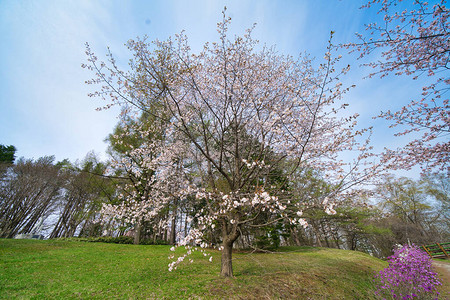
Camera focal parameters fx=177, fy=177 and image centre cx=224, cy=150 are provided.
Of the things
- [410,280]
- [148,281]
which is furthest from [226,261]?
[410,280]

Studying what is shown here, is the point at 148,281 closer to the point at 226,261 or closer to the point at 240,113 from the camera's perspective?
the point at 226,261

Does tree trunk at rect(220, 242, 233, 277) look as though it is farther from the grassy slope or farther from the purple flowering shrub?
the purple flowering shrub

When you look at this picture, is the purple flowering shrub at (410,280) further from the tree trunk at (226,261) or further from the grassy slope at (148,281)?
the tree trunk at (226,261)

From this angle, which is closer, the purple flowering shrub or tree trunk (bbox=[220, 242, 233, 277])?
the purple flowering shrub

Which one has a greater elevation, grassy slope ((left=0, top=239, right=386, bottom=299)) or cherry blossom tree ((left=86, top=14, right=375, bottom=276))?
cherry blossom tree ((left=86, top=14, right=375, bottom=276))

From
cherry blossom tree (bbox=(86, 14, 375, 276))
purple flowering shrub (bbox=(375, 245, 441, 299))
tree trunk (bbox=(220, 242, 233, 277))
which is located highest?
cherry blossom tree (bbox=(86, 14, 375, 276))

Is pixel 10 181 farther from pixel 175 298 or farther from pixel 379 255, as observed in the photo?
pixel 379 255


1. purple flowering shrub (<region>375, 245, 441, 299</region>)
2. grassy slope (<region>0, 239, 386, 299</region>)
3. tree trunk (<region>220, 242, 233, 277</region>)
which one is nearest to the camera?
grassy slope (<region>0, 239, 386, 299</region>)

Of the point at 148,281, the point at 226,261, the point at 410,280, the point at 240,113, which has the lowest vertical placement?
the point at 410,280

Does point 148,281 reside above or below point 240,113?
below

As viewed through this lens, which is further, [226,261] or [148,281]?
[226,261]

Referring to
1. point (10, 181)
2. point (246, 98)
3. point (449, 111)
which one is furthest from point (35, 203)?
point (449, 111)

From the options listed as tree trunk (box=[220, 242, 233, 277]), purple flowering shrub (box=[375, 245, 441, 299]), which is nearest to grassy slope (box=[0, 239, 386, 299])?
tree trunk (box=[220, 242, 233, 277])

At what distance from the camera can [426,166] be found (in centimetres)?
570
